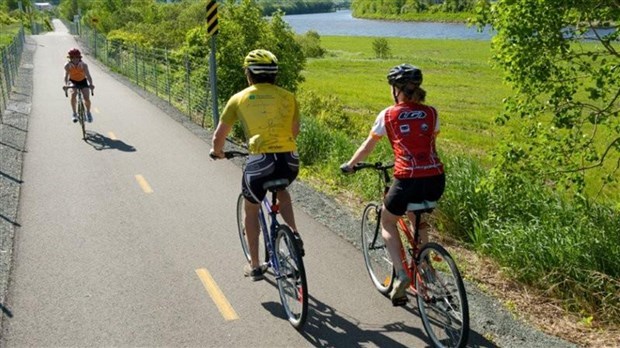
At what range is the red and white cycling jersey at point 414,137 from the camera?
15.0ft

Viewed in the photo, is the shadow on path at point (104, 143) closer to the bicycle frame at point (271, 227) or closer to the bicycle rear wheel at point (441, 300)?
the bicycle frame at point (271, 227)

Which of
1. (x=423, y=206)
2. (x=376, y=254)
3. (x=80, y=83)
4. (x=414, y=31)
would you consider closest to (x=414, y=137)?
(x=423, y=206)

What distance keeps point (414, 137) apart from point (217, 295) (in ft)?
8.64

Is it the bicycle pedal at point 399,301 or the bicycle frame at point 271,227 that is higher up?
the bicycle frame at point 271,227

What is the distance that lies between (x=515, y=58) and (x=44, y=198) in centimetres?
726

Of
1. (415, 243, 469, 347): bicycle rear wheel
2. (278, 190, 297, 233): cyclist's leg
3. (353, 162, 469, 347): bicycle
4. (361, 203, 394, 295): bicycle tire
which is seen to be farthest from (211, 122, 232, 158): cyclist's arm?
(415, 243, 469, 347): bicycle rear wheel

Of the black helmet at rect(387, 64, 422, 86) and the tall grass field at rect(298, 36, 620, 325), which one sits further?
the tall grass field at rect(298, 36, 620, 325)

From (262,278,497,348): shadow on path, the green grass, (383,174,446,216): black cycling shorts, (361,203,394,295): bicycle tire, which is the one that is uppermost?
(383,174,446,216): black cycling shorts

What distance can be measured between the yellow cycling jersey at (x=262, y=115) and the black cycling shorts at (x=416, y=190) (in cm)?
106

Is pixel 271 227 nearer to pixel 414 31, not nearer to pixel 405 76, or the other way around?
pixel 405 76

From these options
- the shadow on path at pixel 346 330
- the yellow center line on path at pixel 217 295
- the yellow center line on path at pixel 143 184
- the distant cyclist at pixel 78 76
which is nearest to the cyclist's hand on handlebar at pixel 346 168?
the shadow on path at pixel 346 330

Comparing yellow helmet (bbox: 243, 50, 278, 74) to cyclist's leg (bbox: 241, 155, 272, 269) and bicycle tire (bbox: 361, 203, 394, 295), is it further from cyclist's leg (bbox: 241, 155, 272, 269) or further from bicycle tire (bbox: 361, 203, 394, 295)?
bicycle tire (bbox: 361, 203, 394, 295)

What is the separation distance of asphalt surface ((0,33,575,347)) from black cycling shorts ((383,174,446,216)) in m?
1.33

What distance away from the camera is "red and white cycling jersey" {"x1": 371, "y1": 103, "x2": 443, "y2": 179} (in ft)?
15.0
